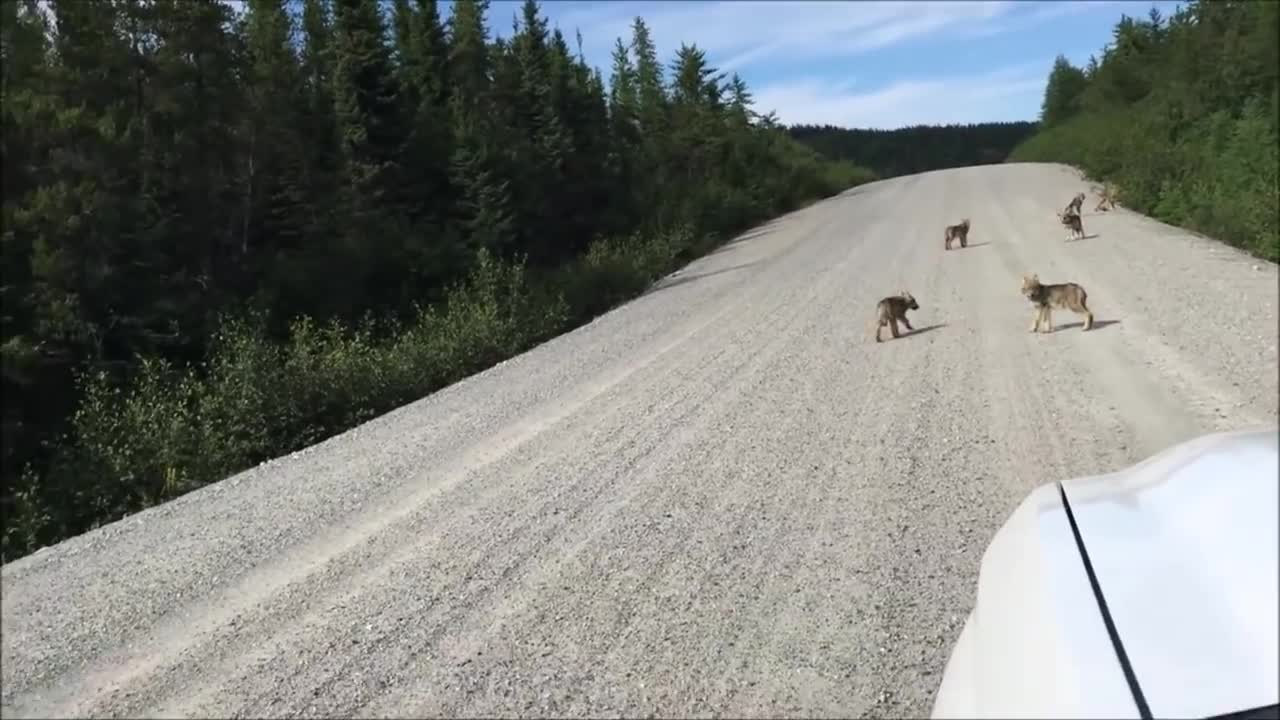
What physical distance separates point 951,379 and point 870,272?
228 cm

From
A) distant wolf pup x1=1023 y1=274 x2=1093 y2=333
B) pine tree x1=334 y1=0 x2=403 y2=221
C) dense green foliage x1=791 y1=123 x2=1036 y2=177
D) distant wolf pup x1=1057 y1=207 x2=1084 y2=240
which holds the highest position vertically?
pine tree x1=334 y1=0 x2=403 y2=221

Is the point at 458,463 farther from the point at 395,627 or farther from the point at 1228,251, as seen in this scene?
the point at 1228,251

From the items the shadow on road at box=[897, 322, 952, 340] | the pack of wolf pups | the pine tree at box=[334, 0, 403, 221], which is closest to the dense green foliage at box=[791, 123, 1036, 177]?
the pack of wolf pups

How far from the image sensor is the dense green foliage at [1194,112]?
6.97 feet

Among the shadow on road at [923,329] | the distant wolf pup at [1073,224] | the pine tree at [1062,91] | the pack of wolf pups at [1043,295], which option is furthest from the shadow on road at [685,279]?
the pine tree at [1062,91]

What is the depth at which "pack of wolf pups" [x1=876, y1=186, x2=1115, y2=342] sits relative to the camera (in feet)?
19.5

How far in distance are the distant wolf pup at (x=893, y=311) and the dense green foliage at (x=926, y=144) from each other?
250 cm

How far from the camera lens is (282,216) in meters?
15.9

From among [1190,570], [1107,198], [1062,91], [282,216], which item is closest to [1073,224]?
[1107,198]

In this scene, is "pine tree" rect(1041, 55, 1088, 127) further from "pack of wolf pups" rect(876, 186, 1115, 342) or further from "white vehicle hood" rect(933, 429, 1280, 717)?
"white vehicle hood" rect(933, 429, 1280, 717)

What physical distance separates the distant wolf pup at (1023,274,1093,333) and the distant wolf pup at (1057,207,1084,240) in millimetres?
414

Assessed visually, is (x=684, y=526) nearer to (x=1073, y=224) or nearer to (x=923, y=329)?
(x=923, y=329)

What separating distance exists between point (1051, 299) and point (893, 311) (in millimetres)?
1627

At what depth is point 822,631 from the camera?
3924mm
